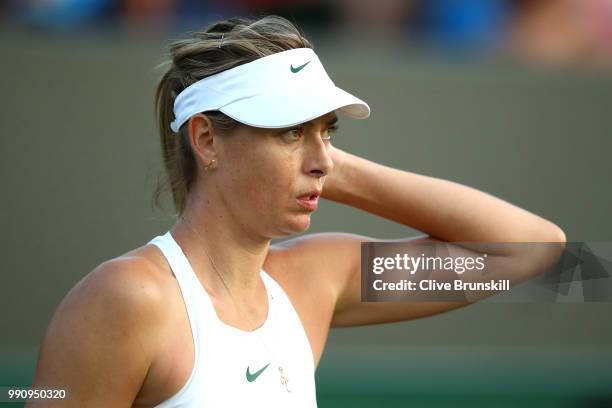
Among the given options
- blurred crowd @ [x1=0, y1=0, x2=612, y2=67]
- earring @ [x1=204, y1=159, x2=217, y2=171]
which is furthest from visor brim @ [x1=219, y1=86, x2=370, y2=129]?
blurred crowd @ [x1=0, y1=0, x2=612, y2=67]

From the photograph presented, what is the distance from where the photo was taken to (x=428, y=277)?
90.5 inches

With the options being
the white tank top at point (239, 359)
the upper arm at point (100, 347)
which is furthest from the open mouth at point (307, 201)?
the upper arm at point (100, 347)

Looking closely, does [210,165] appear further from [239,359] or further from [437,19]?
[437,19]

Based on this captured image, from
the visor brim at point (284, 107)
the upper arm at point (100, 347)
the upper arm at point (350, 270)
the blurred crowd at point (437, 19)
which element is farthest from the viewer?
the blurred crowd at point (437, 19)

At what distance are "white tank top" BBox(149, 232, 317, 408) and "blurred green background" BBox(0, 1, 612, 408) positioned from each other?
200 centimetres

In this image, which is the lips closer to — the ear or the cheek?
the cheek

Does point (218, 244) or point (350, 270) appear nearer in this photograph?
point (218, 244)

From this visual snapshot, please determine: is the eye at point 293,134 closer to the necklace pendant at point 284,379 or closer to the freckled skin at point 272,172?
the freckled skin at point 272,172

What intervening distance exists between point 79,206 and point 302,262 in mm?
2009

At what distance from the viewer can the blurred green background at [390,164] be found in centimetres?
390

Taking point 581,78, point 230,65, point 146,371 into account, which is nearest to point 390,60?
point 581,78

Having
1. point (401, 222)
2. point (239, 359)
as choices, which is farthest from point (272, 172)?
point (401, 222)

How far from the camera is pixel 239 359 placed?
1881mm

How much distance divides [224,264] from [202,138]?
10.2 inches
